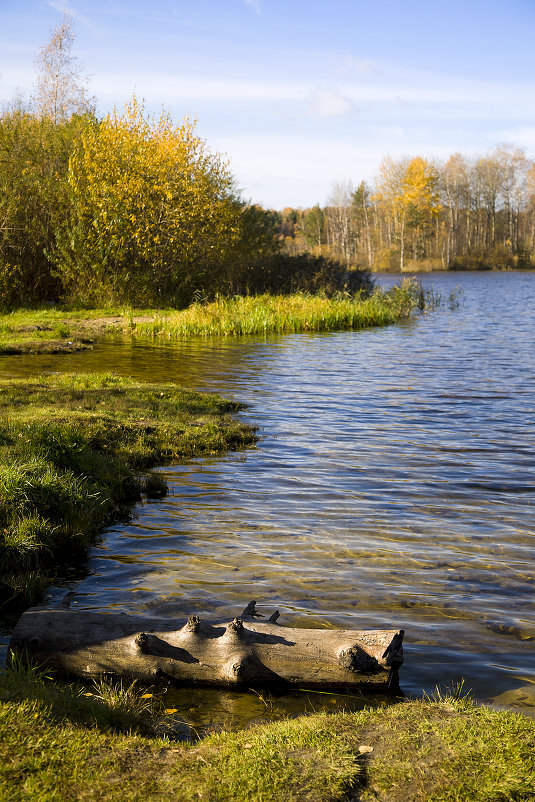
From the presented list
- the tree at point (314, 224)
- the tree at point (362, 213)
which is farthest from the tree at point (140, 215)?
the tree at point (362, 213)

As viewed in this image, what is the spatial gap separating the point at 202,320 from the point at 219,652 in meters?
22.9

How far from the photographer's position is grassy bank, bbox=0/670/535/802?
3.33 metres

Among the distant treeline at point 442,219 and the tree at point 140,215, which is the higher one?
the distant treeline at point 442,219

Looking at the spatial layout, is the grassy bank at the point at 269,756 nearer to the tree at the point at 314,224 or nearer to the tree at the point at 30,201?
the tree at the point at 30,201

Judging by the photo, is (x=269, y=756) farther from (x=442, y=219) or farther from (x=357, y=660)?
(x=442, y=219)

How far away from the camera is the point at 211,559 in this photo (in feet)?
22.3

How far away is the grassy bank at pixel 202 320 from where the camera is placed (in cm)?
2411

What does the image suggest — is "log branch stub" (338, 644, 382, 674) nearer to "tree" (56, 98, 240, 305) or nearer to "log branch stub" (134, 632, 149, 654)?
"log branch stub" (134, 632, 149, 654)

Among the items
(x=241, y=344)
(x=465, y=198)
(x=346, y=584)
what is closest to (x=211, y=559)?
(x=346, y=584)

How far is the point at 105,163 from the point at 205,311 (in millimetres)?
8339

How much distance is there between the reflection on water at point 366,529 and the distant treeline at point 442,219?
2870 inches

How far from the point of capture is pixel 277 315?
2856 cm

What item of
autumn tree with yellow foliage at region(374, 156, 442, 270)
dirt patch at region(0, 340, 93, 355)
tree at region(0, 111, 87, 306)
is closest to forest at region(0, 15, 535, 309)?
tree at region(0, 111, 87, 306)

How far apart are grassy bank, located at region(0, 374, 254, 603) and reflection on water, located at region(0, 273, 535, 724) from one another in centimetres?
35
